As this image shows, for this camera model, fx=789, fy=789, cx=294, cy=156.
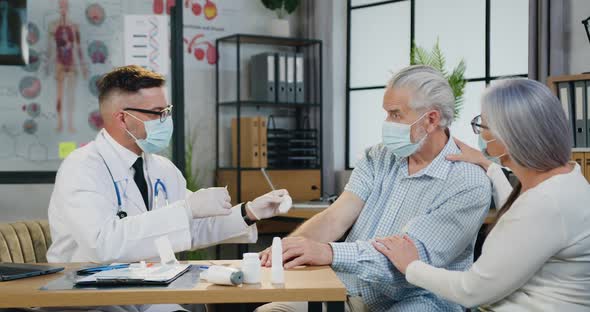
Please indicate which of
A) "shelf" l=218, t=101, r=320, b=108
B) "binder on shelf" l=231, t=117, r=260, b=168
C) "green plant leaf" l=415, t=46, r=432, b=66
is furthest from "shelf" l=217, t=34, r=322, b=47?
"green plant leaf" l=415, t=46, r=432, b=66

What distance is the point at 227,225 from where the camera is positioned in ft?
8.77

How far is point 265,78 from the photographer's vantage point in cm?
522

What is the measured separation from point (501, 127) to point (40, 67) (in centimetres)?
311

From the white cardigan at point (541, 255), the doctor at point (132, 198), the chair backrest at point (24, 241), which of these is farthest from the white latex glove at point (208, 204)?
the chair backrest at point (24, 241)

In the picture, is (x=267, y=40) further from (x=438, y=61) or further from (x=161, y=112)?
(x=161, y=112)

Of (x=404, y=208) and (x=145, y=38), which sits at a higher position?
(x=145, y=38)

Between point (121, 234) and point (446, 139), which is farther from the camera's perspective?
point (446, 139)

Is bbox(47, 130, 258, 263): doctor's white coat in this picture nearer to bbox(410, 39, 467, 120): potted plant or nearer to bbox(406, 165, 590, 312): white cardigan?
bbox(406, 165, 590, 312): white cardigan

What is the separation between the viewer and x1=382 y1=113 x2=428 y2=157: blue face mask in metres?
2.47

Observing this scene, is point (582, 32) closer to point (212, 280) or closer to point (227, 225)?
point (227, 225)

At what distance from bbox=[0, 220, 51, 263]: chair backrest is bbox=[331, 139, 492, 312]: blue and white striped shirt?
120 centimetres

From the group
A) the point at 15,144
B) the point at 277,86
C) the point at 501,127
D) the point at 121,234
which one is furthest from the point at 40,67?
the point at 501,127

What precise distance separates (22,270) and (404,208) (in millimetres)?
1143

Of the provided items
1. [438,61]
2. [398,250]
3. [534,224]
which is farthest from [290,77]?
[534,224]
